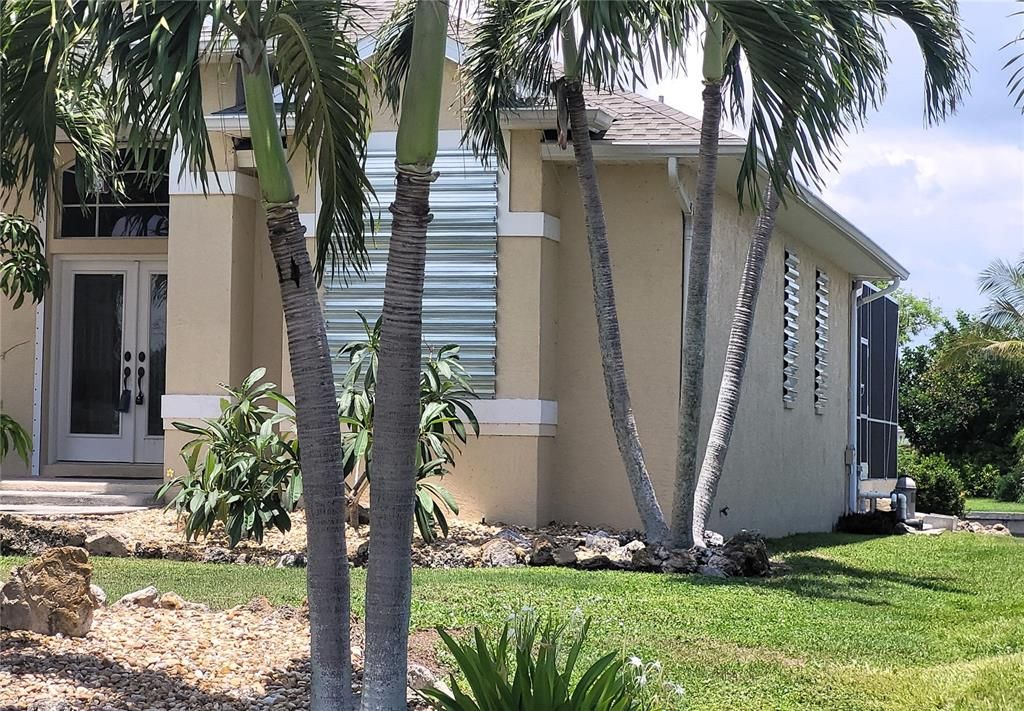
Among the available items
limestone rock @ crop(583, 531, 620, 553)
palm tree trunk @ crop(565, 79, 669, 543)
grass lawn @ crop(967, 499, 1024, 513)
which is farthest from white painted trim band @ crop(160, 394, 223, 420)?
grass lawn @ crop(967, 499, 1024, 513)

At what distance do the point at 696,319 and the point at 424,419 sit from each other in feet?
8.31

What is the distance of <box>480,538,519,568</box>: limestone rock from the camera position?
10953 millimetres

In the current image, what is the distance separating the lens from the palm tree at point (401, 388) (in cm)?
496

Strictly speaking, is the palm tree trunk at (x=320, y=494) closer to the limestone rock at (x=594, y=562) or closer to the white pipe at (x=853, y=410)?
the limestone rock at (x=594, y=562)

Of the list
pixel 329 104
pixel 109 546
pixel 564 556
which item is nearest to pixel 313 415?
pixel 329 104

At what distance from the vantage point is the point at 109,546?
10867 mm

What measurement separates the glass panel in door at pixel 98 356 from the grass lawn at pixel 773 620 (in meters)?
4.87

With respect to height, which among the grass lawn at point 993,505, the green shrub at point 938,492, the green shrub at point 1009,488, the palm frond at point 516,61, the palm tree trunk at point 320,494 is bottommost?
the grass lawn at point 993,505

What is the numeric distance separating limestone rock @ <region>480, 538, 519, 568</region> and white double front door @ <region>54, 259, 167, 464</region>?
18.0 feet

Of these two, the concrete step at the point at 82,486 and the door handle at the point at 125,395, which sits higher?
the door handle at the point at 125,395

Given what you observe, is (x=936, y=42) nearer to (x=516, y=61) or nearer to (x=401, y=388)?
(x=516, y=61)

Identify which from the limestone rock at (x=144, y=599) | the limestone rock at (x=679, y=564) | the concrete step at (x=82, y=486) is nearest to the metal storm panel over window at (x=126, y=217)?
the concrete step at (x=82, y=486)

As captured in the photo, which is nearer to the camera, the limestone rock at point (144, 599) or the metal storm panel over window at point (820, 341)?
the limestone rock at point (144, 599)

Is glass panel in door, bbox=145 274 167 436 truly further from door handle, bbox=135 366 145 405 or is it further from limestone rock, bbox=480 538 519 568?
limestone rock, bbox=480 538 519 568
